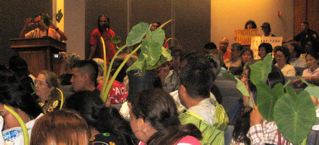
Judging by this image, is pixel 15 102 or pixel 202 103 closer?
pixel 15 102

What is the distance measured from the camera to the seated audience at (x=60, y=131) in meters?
2.28

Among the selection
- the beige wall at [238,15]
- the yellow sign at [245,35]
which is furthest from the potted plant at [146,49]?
the beige wall at [238,15]

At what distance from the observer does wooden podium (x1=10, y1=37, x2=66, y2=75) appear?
944 centimetres

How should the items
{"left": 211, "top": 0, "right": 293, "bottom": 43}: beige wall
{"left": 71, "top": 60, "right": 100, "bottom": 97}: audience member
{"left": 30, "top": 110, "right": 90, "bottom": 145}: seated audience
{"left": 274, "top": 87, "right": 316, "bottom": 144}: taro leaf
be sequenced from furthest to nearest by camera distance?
{"left": 211, "top": 0, "right": 293, "bottom": 43}: beige wall < {"left": 71, "top": 60, "right": 100, "bottom": 97}: audience member < {"left": 274, "top": 87, "right": 316, "bottom": 144}: taro leaf < {"left": 30, "top": 110, "right": 90, "bottom": 145}: seated audience

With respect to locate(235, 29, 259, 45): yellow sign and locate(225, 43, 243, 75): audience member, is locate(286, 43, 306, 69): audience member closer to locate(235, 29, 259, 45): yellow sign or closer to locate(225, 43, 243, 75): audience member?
locate(225, 43, 243, 75): audience member

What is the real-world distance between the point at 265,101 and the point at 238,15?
14.7 metres

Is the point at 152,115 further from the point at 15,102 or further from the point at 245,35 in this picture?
the point at 245,35

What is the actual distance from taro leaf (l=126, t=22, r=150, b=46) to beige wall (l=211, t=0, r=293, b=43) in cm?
1349

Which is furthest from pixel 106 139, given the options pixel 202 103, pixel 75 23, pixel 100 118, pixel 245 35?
pixel 245 35

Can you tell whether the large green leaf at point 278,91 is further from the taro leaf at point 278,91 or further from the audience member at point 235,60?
the audience member at point 235,60

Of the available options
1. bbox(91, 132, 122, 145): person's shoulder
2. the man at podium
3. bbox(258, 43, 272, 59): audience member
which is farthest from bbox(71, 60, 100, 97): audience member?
bbox(258, 43, 272, 59): audience member

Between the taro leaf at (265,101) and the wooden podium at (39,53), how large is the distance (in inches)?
254

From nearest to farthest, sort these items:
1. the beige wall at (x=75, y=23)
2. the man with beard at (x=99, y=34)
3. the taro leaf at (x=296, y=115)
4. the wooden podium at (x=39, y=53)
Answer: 1. the taro leaf at (x=296, y=115)
2. the wooden podium at (x=39, y=53)
3. the man with beard at (x=99, y=34)
4. the beige wall at (x=75, y=23)

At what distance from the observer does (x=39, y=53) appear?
9.48 metres
